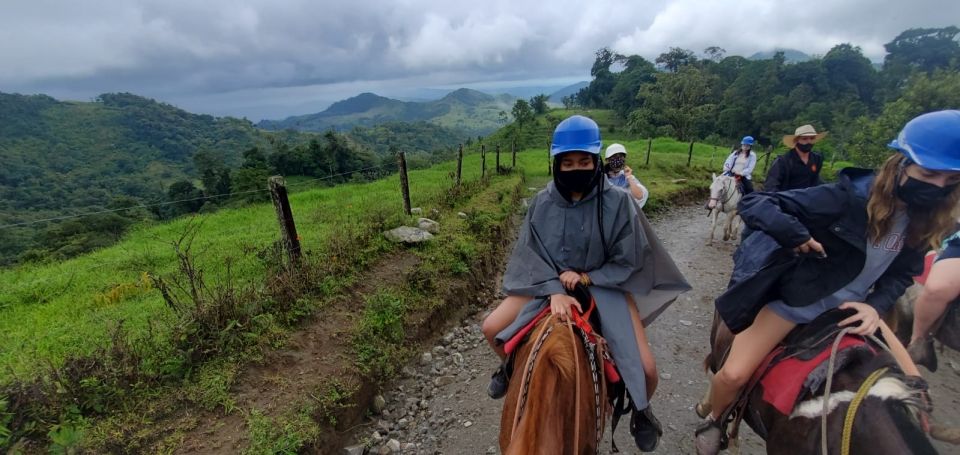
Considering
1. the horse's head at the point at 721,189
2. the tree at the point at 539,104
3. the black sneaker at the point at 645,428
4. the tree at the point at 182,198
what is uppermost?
the tree at the point at 539,104

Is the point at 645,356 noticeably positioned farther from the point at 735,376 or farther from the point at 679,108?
the point at 679,108

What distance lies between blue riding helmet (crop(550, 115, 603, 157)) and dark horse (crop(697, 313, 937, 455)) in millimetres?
1670

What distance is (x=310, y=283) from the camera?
15.7 ft

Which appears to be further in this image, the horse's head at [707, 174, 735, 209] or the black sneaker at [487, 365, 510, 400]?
the horse's head at [707, 174, 735, 209]

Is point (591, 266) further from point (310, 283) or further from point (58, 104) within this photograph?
point (58, 104)

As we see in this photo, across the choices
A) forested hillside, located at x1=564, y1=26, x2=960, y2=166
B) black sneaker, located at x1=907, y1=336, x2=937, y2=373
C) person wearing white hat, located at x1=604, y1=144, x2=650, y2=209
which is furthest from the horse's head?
forested hillside, located at x1=564, y1=26, x2=960, y2=166

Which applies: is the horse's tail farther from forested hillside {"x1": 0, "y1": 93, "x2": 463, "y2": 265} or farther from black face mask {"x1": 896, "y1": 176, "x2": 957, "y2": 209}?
forested hillside {"x1": 0, "y1": 93, "x2": 463, "y2": 265}

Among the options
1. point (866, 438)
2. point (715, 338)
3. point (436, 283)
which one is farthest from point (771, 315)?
point (436, 283)

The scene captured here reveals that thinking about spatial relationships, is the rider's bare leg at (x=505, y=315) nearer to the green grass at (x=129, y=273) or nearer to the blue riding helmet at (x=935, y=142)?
the blue riding helmet at (x=935, y=142)

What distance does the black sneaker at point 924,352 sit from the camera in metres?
3.33

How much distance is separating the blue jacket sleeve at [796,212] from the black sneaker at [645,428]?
1.27m

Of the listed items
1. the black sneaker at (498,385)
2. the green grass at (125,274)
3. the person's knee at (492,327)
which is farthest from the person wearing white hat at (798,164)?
the green grass at (125,274)

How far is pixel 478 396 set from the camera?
13.4 feet

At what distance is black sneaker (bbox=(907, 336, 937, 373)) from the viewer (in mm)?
3326
